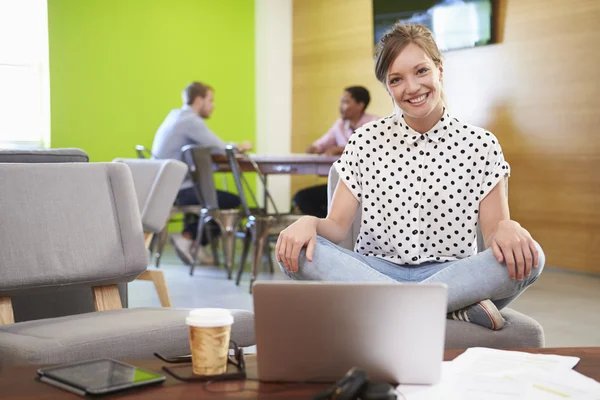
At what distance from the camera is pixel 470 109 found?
6184 millimetres

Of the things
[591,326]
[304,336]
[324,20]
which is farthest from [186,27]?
[304,336]

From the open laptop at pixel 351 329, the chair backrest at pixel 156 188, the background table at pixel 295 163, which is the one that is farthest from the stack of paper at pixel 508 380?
the background table at pixel 295 163

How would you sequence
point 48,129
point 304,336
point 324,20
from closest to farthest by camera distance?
point 304,336 → point 48,129 → point 324,20

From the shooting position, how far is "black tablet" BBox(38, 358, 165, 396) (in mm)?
1245

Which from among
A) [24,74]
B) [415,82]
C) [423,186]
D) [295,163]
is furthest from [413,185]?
[24,74]

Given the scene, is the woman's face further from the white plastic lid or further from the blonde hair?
the white plastic lid

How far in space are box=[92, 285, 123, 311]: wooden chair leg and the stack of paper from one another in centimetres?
118

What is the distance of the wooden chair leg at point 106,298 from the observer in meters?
2.29

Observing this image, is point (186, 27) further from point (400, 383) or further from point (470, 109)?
point (400, 383)

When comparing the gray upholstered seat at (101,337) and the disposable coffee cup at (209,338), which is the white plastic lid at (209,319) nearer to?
the disposable coffee cup at (209,338)

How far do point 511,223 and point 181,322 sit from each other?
807mm

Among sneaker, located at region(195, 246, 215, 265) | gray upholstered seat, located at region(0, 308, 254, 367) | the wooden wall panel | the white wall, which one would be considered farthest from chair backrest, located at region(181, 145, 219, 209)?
gray upholstered seat, located at region(0, 308, 254, 367)

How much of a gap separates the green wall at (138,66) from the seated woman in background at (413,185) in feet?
18.0

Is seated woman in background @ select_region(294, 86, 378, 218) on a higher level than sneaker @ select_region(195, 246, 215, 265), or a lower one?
higher
